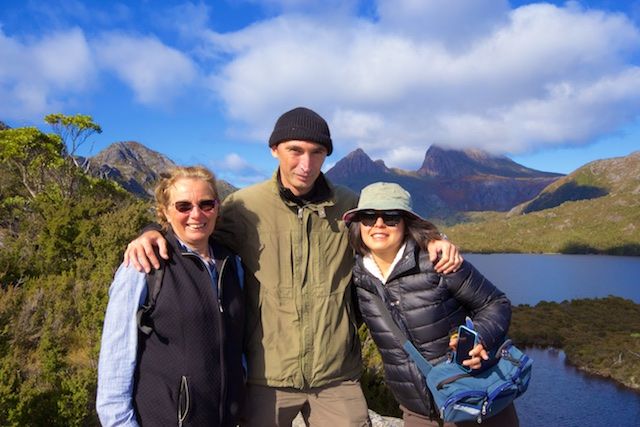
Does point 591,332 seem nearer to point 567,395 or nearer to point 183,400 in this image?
point 567,395

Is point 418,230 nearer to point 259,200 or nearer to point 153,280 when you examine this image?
point 259,200

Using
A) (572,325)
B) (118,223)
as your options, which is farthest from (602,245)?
(118,223)

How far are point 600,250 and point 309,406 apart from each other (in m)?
133

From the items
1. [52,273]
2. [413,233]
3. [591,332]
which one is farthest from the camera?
[591,332]

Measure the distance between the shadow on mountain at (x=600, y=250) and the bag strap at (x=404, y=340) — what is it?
129 meters

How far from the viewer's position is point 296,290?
8.25 ft

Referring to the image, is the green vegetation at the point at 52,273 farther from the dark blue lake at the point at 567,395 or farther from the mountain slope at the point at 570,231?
the mountain slope at the point at 570,231

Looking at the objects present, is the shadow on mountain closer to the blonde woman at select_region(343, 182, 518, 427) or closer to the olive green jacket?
the blonde woman at select_region(343, 182, 518, 427)

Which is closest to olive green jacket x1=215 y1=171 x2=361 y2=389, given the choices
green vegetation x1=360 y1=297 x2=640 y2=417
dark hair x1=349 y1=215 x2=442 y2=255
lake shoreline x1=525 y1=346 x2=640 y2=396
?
dark hair x1=349 y1=215 x2=442 y2=255

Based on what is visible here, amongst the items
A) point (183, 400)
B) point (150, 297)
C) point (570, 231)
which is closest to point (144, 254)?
point (150, 297)

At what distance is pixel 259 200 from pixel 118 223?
1002 centimetres

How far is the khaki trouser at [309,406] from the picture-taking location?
249cm

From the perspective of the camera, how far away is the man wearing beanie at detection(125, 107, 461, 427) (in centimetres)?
248

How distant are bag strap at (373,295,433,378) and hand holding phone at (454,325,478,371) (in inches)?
6.7
